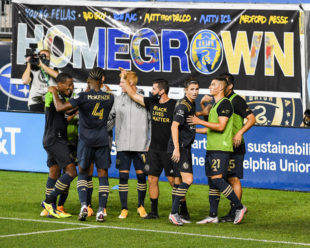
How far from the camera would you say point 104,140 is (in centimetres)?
1168

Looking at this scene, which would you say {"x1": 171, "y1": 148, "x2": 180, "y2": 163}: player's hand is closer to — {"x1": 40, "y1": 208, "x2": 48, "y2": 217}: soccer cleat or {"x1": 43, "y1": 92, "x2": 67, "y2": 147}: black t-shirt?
{"x1": 43, "y1": 92, "x2": 67, "y2": 147}: black t-shirt

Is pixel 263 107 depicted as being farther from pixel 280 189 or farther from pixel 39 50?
pixel 39 50

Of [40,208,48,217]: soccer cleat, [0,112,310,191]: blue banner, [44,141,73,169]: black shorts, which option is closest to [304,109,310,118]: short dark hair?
[0,112,310,191]: blue banner

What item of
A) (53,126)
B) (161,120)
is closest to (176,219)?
(161,120)

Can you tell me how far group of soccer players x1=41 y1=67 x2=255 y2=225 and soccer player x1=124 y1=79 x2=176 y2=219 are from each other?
0.01 meters

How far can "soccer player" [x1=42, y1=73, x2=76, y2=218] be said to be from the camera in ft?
38.8

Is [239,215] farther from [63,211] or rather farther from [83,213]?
[63,211]

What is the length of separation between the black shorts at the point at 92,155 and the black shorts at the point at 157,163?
65cm

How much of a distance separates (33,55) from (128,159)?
6.45m

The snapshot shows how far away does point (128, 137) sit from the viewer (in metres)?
12.2

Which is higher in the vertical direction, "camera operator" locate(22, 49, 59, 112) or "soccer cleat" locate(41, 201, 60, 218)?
"camera operator" locate(22, 49, 59, 112)

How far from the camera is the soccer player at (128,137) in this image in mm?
12195

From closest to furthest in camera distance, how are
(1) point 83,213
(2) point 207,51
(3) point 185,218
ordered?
(1) point 83,213
(3) point 185,218
(2) point 207,51

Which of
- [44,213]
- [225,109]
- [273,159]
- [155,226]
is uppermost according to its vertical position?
[225,109]
